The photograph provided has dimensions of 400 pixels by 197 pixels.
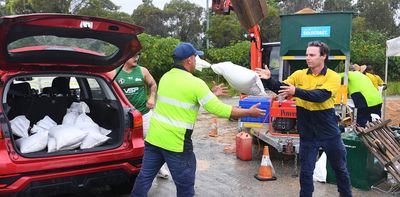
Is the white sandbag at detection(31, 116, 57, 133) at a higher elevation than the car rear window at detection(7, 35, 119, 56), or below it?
below

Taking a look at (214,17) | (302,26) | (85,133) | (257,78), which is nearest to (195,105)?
(257,78)

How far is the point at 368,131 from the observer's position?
4941 millimetres

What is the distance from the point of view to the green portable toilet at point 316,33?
21.7ft

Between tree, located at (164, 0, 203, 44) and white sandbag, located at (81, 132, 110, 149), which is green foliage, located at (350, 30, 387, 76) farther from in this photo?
white sandbag, located at (81, 132, 110, 149)

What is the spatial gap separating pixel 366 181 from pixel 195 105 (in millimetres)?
2730

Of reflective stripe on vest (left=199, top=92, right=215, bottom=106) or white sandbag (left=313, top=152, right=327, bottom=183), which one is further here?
white sandbag (left=313, top=152, right=327, bottom=183)

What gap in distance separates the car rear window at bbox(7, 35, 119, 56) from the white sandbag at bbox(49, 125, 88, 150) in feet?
2.61

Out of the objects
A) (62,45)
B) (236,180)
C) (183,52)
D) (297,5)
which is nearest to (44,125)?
(62,45)

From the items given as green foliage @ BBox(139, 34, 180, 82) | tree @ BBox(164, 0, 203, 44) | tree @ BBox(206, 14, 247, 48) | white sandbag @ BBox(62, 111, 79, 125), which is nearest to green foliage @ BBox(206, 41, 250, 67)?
green foliage @ BBox(139, 34, 180, 82)

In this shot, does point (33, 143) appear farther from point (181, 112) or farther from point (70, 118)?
point (181, 112)

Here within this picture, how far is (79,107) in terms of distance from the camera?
4.75 m

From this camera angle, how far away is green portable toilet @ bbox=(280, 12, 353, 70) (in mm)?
6602

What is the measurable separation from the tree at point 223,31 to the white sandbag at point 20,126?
26.5 meters

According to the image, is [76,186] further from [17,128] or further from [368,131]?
[368,131]
